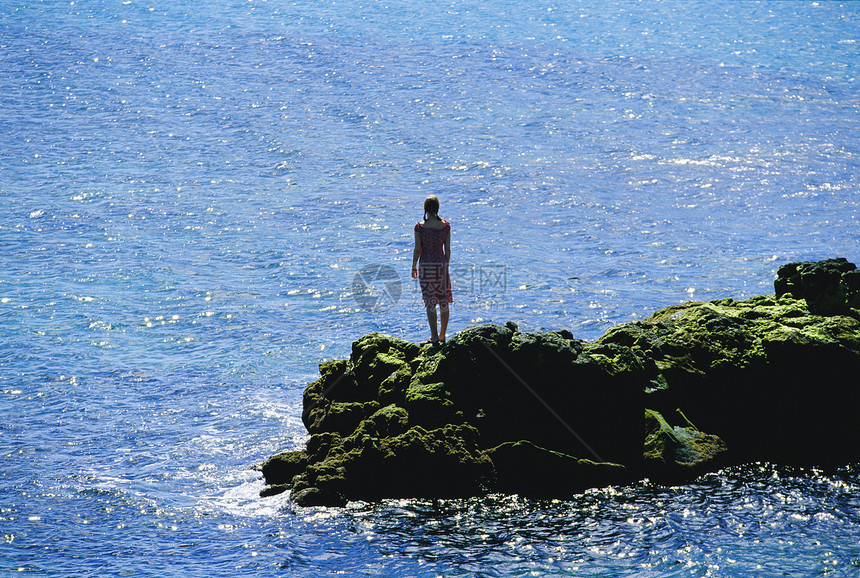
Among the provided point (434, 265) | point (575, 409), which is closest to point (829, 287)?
point (575, 409)

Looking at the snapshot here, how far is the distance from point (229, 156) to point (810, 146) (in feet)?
63.1

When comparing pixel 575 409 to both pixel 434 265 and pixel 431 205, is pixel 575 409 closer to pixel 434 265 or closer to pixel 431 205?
pixel 434 265

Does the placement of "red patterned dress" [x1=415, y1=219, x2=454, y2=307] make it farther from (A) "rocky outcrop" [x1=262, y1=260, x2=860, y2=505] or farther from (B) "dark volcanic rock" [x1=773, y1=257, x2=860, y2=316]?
(B) "dark volcanic rock" [x1=773, y1=257, x2=860, y2=316]

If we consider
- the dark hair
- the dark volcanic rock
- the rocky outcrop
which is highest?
the dark hair

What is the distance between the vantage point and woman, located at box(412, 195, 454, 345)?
11.6 meters

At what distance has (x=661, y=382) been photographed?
11352 millimetres

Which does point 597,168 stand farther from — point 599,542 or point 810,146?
point 599,542

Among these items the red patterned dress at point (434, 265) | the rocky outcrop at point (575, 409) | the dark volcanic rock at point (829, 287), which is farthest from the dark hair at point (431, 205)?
the dark volcanic rock at point (829, 287)

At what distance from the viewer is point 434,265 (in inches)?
461

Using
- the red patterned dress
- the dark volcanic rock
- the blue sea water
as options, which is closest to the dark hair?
the red patterned dress

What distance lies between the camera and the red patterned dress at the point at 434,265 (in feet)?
38.2

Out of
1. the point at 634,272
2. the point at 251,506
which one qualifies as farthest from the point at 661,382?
the point at 634,272

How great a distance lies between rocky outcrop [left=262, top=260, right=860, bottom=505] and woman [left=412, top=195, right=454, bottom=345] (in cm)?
63

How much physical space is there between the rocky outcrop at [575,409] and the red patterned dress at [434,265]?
0.72m
